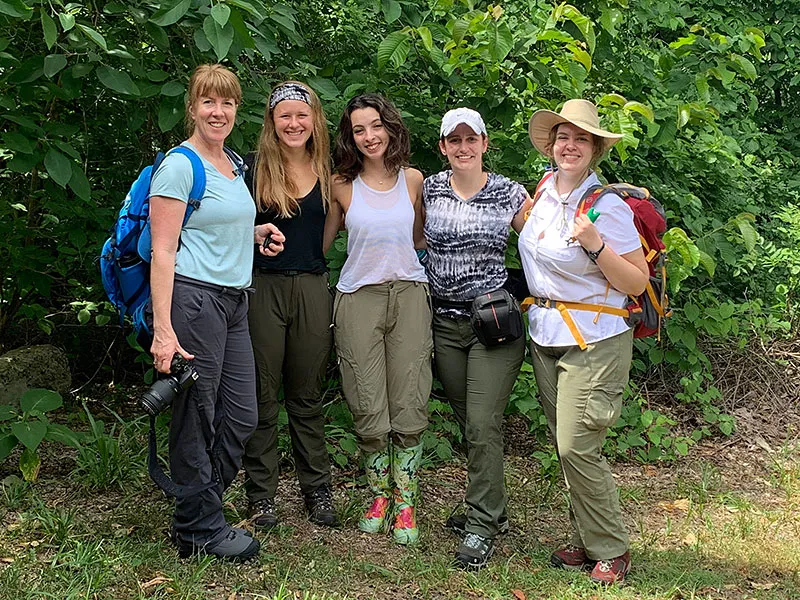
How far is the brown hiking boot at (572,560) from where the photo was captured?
3812 millimetres

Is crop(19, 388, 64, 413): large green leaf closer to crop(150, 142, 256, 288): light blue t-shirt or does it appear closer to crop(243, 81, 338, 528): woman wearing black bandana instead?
crop(243, 81, 338, 528): woman wearing black bandana

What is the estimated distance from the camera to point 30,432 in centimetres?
387

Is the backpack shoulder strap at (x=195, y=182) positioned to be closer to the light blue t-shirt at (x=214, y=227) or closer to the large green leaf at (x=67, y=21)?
the light blue t-shirt at (x=214, y=227)

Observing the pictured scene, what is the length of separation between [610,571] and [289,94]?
2511 mm

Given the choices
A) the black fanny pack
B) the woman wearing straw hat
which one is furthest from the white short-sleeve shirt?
the black fanny pack

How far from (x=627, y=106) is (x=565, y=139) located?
2.47ft

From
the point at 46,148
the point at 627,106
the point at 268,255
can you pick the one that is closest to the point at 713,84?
the point at 627,106

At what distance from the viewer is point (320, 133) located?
12.8 feet

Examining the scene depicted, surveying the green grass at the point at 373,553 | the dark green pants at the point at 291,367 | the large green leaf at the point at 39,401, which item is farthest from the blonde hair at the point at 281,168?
the green grass at the point at 373,553

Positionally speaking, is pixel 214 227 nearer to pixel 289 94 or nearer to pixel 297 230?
pixel 297 230

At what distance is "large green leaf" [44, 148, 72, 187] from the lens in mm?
3715

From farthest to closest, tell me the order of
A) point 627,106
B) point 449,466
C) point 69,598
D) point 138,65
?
point 449,466 < point 627,106 < point 138,65 < point 69,598

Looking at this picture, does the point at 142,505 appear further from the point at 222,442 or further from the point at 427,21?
the point at 427,21

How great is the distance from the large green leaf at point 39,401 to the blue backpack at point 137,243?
0.88 m
